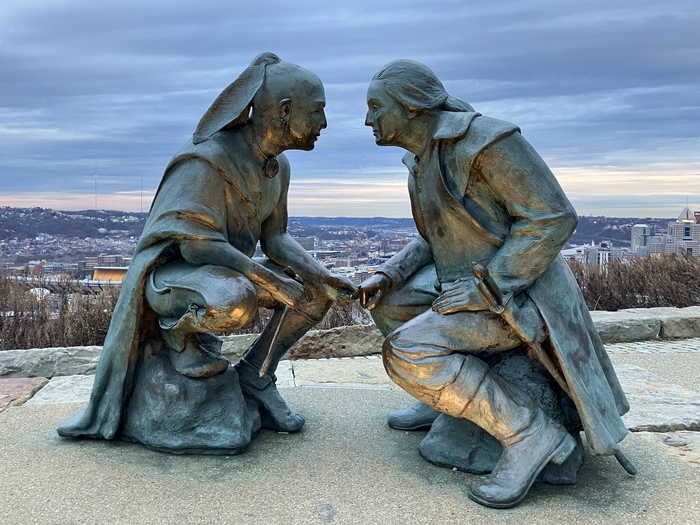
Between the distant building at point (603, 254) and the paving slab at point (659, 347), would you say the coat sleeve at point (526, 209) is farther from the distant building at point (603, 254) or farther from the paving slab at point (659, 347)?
the distant building at point (603, 254)

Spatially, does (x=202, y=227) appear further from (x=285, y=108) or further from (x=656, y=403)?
(x=656, y=403)

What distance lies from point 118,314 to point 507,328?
1870 mm

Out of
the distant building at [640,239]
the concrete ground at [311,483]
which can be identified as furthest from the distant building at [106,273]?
the distant building at [640,239]

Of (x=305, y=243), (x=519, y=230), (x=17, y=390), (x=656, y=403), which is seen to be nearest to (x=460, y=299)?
(x=519, y=230)

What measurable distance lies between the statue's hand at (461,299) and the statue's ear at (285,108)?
1145mm

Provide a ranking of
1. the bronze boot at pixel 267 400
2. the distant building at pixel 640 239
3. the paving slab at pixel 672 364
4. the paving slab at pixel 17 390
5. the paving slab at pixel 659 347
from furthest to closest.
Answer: the distant building at pixel 640 239, the paving slab at pixel 659 347, the paving slab at pixel 672 364, the paving slab at pixel 17 390, the bronze boot at pixel 267 400

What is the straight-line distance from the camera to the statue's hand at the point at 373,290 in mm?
3398

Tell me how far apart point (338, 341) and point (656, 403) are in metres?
2.82

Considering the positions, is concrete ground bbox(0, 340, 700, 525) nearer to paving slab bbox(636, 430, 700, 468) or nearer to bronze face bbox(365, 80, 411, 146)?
paving slab bbox(636, 430, 700, 468)

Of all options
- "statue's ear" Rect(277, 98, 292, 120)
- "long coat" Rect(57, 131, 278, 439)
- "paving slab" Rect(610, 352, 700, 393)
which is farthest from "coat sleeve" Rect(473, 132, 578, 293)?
"paving slab" Rect(610, 352, 700, 393)

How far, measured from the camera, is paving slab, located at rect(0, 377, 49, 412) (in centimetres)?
421

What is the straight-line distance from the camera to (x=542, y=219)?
9.21 ft

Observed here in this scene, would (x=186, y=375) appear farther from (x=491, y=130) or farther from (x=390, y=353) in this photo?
(x=491, y=130)

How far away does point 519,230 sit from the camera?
9.39 feet
